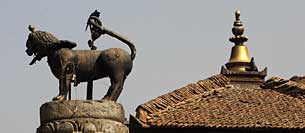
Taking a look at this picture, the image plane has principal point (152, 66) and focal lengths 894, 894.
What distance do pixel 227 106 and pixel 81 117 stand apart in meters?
11.5

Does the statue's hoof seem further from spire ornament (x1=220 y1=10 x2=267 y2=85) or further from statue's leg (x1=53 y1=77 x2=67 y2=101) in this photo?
spire ornament (x1=220 y1=10 x2=267 y2=85)

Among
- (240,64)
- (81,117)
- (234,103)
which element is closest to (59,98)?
(81,117)

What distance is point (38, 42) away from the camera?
11531 mm

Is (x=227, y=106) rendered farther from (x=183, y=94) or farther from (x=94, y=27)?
(x=94, y=27)

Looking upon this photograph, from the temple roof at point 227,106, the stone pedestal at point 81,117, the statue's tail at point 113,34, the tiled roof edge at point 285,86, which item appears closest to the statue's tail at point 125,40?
the statue's tail at point 113,34

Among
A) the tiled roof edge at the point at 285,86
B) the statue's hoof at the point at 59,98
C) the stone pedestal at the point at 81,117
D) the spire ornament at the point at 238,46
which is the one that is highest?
the statue's hoof at the point at 59,98

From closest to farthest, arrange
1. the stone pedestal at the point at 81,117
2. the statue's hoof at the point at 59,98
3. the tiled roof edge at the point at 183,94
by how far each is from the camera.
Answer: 1. the stone pedestal at the point at 81,117
2. the statue's hoof at the point at 59,98
3. the tiled roof edge at the point at 183,94

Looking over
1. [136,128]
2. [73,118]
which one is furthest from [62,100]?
[136,128]

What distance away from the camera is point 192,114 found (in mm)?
21359

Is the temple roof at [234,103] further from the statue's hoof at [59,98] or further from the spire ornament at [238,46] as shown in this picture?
the statue's hoof at [59,98]

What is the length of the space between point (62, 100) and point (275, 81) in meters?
13.7

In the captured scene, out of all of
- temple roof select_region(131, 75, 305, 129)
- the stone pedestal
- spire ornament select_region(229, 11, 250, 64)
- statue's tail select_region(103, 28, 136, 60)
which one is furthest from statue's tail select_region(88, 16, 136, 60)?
spire ornament select_region(229, 11, 250, 64)

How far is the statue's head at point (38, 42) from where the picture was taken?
11.5 meters

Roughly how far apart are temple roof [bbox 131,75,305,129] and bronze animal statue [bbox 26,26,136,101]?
923 cm
